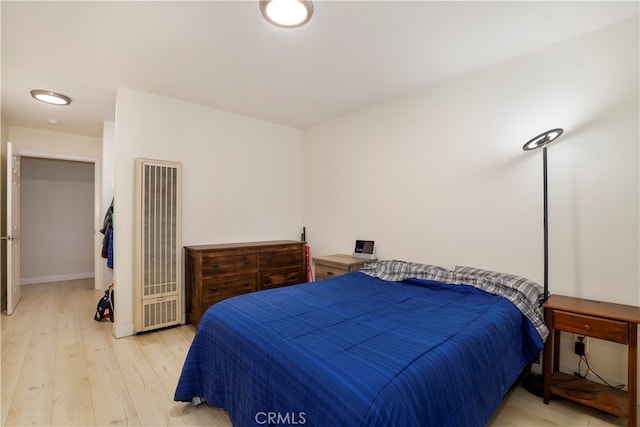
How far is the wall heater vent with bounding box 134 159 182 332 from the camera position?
302cm

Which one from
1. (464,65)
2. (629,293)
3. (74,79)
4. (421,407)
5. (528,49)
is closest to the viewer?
(421,407)

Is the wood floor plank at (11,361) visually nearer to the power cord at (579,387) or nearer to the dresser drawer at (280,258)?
the dresser drawer at (280,258)

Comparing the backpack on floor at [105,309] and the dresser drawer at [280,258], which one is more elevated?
the dresser drawer at [280,258]

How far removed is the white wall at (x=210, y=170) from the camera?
3031mm

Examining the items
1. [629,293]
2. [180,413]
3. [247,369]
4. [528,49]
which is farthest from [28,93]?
[629,293]

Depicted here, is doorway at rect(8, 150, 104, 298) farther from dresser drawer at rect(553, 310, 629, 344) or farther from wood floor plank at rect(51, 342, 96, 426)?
dresser drawer at rect(553, 310, 629, 344)

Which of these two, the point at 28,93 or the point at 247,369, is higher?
the point at 28,93

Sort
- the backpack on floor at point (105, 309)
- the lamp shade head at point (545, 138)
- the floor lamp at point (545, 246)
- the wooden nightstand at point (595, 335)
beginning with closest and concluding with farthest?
the wooden nightstand at point (595, 335), the lamp shade head at point (545, 138), the floor lamp at point (545, 246), the backpack on floor at point (105, 309)

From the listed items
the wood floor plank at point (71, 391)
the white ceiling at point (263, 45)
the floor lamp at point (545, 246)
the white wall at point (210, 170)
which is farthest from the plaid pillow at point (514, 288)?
the wood floor plank at point (71, 391)

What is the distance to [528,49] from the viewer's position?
2.31 m

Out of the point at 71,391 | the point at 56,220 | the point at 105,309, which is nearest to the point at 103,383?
the point at 71,391

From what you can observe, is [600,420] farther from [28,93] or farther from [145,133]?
[28,93]

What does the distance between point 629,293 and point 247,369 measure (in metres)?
2.48

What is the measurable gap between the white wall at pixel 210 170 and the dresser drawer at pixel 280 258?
0.53 meters
